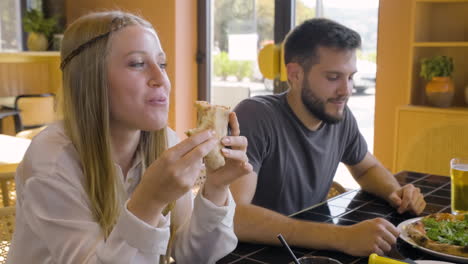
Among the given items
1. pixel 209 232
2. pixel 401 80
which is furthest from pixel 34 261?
pixel 401 80

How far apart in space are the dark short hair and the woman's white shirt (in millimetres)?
909

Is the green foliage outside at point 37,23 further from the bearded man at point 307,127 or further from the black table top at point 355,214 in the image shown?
the black table top at point 355,214

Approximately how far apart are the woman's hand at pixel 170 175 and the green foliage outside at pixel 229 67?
3.83m

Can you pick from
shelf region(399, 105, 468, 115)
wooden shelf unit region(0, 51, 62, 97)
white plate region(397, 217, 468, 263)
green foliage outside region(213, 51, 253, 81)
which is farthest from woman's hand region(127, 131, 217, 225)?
wooden shelf unit region(0, 51, 62, 97)

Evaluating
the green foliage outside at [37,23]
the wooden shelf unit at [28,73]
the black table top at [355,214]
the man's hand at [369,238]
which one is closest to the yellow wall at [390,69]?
the black table top at [355,214]

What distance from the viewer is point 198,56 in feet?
16.5

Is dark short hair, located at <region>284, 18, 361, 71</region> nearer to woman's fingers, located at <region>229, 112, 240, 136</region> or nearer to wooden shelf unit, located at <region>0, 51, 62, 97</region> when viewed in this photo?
woman's fingers, located at <region>229, 112, 240, 136</region>

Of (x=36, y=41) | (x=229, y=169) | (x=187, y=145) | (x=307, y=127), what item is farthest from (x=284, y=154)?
(x=36, y=41)

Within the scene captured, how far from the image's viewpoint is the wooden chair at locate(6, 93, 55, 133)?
4336 mm

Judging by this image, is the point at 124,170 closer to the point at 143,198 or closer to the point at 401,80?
the point at 143,198

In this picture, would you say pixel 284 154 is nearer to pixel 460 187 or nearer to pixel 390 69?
pixel 460 187

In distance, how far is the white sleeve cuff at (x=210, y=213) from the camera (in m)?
1.20

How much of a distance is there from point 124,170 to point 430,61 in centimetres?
261

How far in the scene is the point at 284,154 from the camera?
1.84 metres
